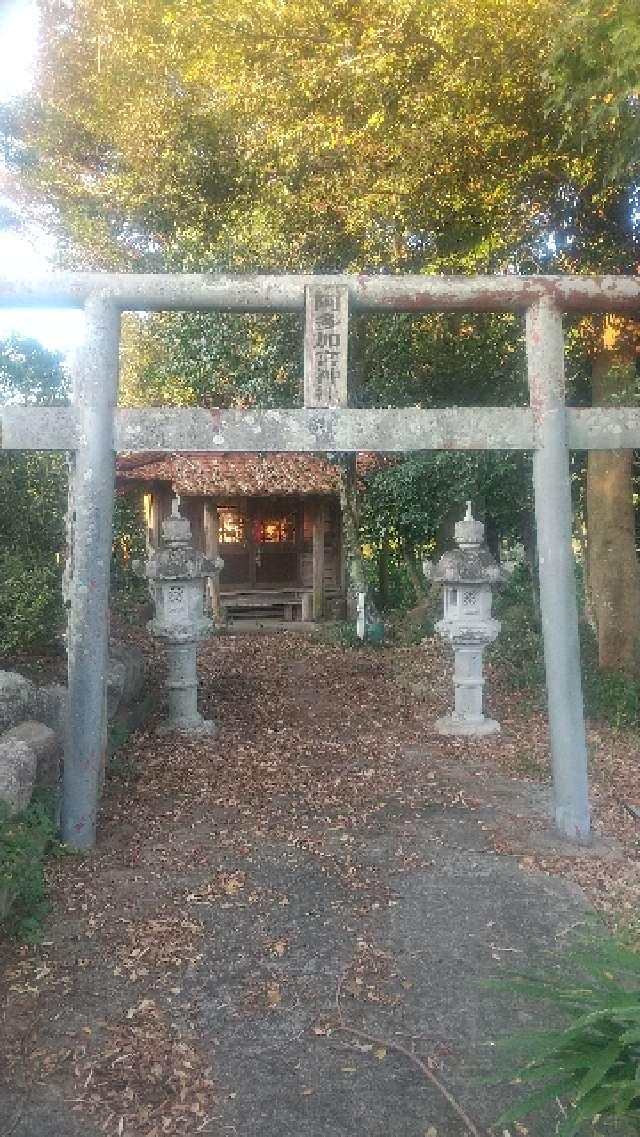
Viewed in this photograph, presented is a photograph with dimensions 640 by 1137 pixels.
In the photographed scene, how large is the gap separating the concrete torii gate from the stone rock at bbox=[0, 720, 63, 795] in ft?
0.79

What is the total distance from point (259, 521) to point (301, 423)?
584 inches

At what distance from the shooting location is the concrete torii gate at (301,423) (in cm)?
604

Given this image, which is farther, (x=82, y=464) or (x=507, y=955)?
(x=82, y=464)

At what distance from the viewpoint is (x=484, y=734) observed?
9.90m

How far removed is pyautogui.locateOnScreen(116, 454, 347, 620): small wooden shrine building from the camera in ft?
60.5

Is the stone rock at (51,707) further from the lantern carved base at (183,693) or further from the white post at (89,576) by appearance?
the lantern carved base at (183,693)

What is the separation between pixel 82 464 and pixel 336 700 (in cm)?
643

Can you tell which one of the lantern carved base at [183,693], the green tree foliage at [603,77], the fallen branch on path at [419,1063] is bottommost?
the fallen branch on path at [419,1063]

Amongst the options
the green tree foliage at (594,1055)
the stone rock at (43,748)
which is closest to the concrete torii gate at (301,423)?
the stone rock at (43,748)

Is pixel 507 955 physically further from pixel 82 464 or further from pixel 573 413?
pixel 82 464

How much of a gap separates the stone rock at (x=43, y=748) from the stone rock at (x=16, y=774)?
0.74 ft

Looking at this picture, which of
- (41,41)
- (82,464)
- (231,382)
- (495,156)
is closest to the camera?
(82,464)

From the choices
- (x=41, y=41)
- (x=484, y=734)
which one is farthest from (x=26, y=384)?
(x=41, y=41)

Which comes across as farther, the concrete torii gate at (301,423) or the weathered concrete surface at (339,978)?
the concrete torii gate at (301,423)
